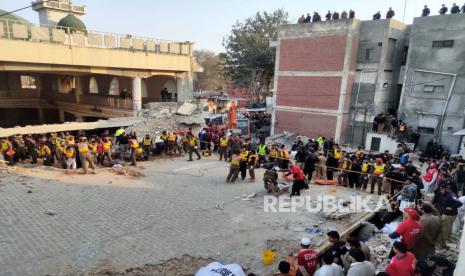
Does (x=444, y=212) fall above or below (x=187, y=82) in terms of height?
below

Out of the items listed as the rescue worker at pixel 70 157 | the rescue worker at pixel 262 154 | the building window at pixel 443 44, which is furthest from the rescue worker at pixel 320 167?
the building window at pixel 443 44

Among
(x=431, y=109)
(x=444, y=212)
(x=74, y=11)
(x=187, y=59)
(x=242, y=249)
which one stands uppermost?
(x=74, y=11)

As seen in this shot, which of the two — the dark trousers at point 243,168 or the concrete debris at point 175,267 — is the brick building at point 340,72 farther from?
the concrete debris at point 175,267

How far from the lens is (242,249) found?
6.75 m

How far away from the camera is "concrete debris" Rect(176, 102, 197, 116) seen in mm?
22594

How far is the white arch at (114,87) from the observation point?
27625 mm

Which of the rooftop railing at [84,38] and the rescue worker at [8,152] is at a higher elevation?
the rooftop railing at [84,38]

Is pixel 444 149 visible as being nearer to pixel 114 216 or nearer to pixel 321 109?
pixel 321 109

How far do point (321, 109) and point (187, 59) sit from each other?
1132 cm

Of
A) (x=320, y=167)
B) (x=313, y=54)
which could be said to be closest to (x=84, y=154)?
(x=320, y=167)

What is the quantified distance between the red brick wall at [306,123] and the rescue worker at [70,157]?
18.3 metres

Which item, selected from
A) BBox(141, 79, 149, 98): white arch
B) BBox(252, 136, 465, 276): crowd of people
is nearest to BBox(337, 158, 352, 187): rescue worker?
BBox(252, 136, 465, 276): crowd of people

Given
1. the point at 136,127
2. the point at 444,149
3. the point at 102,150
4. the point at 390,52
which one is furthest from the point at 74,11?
the point at 444,149

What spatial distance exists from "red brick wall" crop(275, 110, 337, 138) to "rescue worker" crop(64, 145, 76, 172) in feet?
59.9
